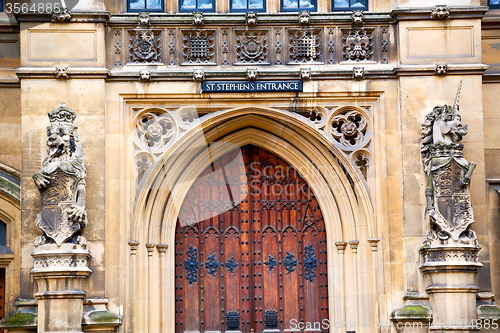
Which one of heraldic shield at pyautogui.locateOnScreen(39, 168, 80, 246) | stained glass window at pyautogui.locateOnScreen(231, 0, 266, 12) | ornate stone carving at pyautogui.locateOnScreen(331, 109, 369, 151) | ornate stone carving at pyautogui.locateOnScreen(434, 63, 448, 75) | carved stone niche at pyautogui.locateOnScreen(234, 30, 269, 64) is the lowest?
heraldic shield at pyautogui.locateOnScreen(39, 168, 80, 246)

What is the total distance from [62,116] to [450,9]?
19.4ft

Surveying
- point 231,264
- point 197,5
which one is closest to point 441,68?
point 197,5

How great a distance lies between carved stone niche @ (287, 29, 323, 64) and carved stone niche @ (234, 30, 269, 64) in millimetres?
387

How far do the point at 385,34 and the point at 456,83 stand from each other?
51.9 inches

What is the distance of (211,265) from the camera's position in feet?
36.3

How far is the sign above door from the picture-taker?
34.9 feet

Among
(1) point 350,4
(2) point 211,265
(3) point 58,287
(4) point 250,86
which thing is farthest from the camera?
(1) point 350,4

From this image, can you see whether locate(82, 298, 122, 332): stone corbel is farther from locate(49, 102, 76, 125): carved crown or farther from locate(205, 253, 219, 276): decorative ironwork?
locate(49, 102, 76, 125): carved crown

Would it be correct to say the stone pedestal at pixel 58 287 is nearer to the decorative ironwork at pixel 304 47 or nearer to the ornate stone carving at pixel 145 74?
the ornate stone carving at pixel 145 74

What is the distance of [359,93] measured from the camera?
35.2ft

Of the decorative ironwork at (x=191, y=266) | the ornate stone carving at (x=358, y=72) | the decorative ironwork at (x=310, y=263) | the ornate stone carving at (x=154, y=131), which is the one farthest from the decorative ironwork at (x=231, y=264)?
the ornate stone carving at (x=358, y=72)

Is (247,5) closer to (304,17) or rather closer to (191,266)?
(304,17)

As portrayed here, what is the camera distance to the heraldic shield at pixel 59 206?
9.73 metres

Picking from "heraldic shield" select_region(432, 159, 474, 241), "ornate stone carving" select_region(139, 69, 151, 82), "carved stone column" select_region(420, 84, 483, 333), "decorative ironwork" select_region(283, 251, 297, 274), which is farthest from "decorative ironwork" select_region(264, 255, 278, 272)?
"ornate stone carving" select_region(139, 69, 151, 82)
